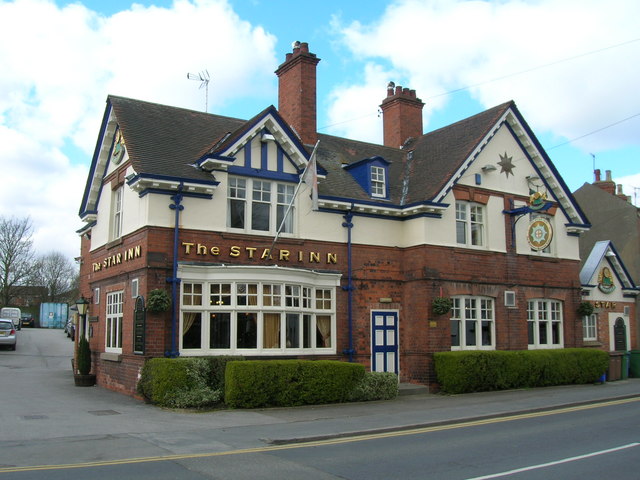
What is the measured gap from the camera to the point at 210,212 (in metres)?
18.4

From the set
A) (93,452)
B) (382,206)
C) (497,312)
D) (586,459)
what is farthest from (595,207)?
(93,452)


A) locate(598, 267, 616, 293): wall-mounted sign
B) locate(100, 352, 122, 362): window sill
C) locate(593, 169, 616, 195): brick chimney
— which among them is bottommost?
locate(100, 352, 122, 362): window sill

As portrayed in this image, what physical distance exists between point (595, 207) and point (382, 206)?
22790 millimetres

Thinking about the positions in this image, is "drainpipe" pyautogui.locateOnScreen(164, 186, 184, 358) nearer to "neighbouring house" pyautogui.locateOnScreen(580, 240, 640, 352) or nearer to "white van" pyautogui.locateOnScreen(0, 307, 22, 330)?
"neighbouring house" pyautogui.locateOnScreen(580, 240, 640, 352)

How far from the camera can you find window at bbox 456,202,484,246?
2261cm

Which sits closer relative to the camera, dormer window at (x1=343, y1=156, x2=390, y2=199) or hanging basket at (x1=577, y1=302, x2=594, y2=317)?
dormer window at (x1=343, y1=156, x2=390, y2=199)

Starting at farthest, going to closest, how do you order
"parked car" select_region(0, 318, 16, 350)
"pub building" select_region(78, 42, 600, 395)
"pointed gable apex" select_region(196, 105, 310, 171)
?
"parked car" select_region(0, 318, 16, 350) → "pointed gable apex" select_region(196, 105, 310, 171) → "pub building" select_region(78, 42, 600, 395)

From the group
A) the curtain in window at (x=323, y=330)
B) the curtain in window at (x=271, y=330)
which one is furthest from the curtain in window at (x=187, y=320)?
the curtain in window at (x=323, y=330)

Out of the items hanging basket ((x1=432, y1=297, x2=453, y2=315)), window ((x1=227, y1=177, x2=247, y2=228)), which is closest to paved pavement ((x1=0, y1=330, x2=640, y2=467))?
hanging basket ((x1=432, y1=297, x2=453, y2=315))

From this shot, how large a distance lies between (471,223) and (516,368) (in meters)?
5.28

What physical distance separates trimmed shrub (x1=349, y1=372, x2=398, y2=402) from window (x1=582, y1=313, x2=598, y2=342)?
1321 centimetres

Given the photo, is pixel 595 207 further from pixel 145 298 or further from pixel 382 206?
pixel 145 298

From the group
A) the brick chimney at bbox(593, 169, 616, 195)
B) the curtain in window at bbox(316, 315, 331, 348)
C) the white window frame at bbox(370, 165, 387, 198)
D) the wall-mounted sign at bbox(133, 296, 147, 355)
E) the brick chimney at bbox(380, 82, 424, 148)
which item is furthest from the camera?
the brick chimney at bbox(593, 169, 616, 195)

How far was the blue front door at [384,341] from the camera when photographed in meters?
21.0
